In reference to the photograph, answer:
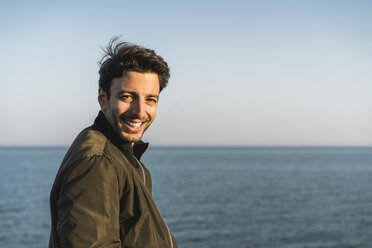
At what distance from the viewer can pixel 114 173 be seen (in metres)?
1.83

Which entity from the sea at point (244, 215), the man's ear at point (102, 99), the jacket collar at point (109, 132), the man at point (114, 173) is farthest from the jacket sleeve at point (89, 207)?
the sea at point (244, 215)

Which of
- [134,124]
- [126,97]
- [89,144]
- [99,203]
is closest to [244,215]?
[134,124]

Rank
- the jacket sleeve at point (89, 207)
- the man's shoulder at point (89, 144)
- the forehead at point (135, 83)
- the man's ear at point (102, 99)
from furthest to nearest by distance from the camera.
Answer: the man's ear at point (102, 99) < the forehead at point (135, 83) < the man's shoulder at point (89, 144) < the jacket sleeve at point (89, 207)

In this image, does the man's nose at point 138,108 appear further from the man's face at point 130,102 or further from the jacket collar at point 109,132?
the jacket collar at point 109,132

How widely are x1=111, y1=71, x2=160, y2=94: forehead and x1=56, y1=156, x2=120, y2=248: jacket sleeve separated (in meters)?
0.57

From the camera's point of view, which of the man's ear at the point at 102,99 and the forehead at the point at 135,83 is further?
the man's ear at the point at 102,99

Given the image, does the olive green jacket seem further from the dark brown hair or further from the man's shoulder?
the dark brown hair

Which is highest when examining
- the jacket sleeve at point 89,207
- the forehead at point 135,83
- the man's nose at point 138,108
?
the forehead at point 135,83

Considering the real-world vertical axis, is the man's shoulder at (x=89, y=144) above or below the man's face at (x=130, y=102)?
below

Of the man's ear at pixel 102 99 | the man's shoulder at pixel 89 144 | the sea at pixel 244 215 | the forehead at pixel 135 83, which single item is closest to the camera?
the man's shoulder at pixel 89 144

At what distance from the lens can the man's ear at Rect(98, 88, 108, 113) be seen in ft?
7.75

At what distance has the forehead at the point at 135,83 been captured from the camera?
2.22m

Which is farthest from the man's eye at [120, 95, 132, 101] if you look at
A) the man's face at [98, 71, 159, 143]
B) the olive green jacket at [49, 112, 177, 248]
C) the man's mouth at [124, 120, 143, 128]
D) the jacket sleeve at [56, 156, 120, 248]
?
the jacket sleeve at [56, 156, 120, 248]

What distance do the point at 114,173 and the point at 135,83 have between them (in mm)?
625
